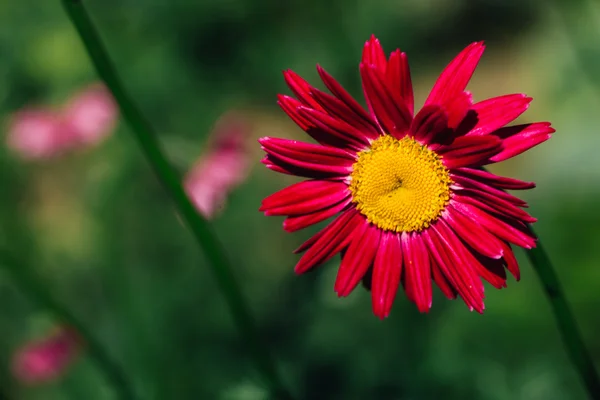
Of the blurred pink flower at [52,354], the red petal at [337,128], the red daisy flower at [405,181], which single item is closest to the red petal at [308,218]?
the red daisy flower at [405,181]

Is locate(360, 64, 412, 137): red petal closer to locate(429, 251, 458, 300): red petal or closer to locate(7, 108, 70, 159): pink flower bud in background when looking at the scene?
locate(429, 251, 458, 300): red petal

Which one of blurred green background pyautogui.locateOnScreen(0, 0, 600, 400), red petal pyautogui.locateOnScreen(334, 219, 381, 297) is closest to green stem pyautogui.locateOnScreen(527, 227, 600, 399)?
red petal pyautogui.locateOnScreen(334, 219, 381, 297)

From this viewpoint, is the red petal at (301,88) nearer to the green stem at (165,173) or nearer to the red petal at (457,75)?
the red petal at (457,75)

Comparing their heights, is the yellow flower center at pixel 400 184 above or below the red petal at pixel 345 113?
below

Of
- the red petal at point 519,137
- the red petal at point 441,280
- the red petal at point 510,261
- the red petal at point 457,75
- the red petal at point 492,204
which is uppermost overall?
the red petal at point 457,75

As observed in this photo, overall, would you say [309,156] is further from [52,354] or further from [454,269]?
[52,354]

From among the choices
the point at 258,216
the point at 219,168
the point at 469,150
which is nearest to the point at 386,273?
the point at 469,150
